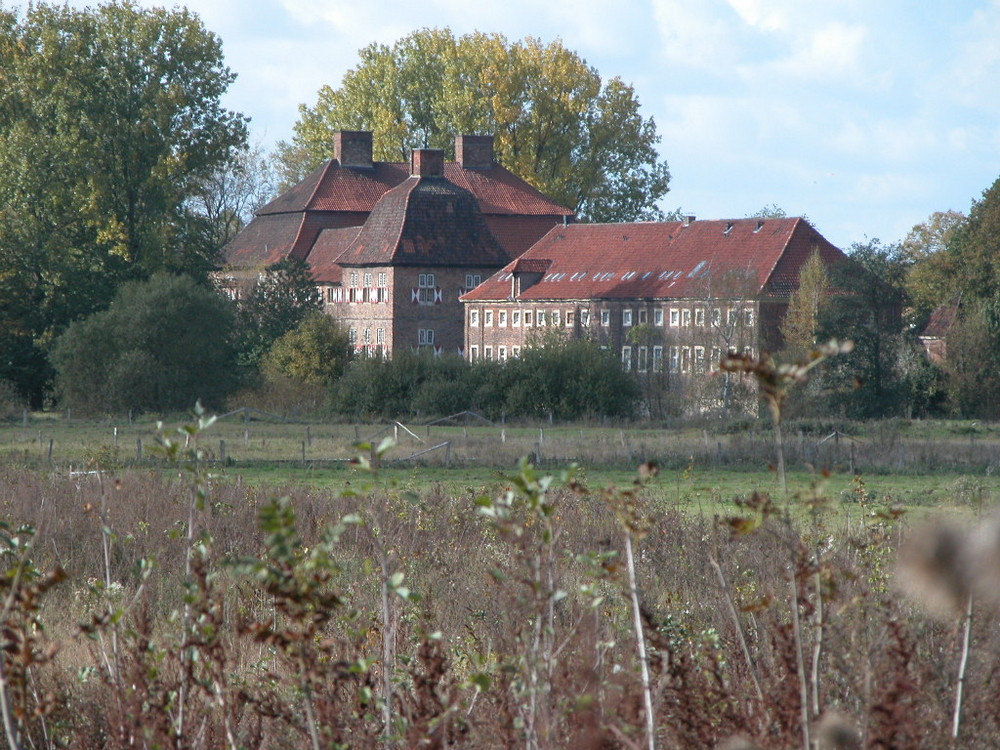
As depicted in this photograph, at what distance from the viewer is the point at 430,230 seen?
241 ft

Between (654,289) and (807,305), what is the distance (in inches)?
474

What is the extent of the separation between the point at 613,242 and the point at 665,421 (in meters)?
23.7

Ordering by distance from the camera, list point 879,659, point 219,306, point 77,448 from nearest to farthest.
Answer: point 879,659 → point 77,448 → point 219,306

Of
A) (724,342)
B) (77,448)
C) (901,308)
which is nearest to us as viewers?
(77,448)

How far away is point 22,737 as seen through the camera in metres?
5.85

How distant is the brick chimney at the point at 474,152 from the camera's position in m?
73.5

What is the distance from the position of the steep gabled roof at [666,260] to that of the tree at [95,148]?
2252cm

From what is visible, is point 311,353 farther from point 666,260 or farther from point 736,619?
point 736,619

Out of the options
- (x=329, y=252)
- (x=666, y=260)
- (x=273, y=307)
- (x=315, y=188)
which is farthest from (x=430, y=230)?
(x=273, y=307)

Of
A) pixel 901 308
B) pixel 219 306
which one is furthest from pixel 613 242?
pixel 219 306

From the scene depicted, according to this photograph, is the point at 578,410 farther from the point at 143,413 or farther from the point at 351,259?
the point at 351,259

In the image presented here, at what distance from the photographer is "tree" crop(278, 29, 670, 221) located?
224ft

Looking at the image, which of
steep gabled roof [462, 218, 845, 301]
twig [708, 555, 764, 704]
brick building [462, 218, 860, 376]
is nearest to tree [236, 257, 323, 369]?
brick building [462, 218, 860, 376]

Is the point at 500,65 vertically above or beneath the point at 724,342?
above
